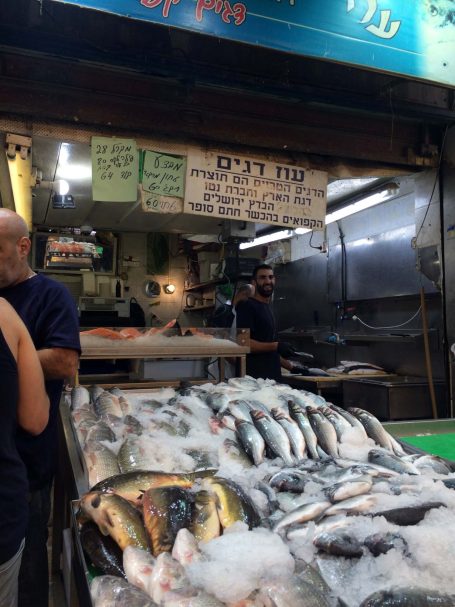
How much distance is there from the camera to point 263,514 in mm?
1728

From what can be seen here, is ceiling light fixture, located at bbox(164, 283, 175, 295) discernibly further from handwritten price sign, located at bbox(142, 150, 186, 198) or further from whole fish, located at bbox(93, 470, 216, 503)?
whole fish, located at bbox(93, 470, 216, 503)

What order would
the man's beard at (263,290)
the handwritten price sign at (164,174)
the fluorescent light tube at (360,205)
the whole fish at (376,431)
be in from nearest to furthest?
the whole fish at (376,431), the handwritten price sign at (164,174), the man's beard at (263,290), the fluorescent light tube at (360,205)

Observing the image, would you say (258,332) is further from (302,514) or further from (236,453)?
(302,514)

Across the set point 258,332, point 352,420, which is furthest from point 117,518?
point 258,332

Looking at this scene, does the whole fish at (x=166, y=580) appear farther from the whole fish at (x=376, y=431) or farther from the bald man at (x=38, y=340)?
the whole fish at (x=376, y=431)

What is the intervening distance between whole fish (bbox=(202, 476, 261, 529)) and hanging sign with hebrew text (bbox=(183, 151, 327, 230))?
104 inches

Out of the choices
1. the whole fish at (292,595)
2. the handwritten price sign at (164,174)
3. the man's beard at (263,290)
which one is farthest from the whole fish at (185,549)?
the man's beard at (263,290)

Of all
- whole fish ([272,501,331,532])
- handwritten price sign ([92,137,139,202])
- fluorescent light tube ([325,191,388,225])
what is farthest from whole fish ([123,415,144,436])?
fluorescent light tube ([325,191,388,225])

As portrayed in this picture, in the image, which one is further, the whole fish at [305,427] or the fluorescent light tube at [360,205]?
the fluorescent light tube at [360,205]

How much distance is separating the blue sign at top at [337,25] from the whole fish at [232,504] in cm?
290

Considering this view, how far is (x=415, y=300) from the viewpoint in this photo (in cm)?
654

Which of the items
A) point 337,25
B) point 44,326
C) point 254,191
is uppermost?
point 337,25

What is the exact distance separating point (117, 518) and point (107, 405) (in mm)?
1449

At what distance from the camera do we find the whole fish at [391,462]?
2123 mm
